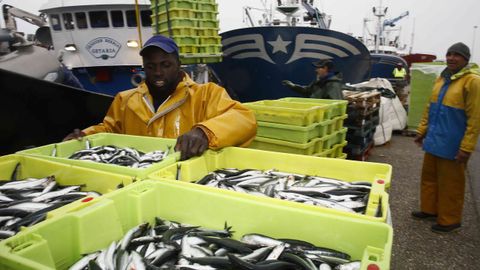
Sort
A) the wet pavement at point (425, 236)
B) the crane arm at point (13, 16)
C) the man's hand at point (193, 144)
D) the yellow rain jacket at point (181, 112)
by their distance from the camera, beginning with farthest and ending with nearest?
the crane arm at point (13, 16), the wet pavement at point (425, 236), the yellow rain jacket at point (181, 112), the man's hand at point (193, 144)

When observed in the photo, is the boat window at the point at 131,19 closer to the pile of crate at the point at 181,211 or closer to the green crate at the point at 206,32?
the green crate at the point at 206,32

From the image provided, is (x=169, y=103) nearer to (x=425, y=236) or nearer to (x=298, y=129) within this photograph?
(x=298, y=129)

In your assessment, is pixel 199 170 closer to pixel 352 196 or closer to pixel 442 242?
pixel 352 196

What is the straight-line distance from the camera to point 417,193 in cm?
595

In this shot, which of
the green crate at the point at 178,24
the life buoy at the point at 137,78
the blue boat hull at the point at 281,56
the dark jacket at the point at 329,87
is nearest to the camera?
the dark jacket at the point at 329,87

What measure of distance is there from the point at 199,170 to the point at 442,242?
363 centimetres

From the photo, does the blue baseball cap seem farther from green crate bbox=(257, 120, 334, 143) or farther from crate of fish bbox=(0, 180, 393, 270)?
crate of fish bbox=(0, 180, 393, 270)

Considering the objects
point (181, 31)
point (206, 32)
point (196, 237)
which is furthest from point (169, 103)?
point (206, 32)

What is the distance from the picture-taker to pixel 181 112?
11.1 feet

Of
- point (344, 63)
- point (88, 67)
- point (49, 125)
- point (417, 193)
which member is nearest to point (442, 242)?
point (417, 193)

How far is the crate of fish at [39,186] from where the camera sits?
6.44ft

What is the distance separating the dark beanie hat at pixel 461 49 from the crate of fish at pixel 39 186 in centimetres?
443

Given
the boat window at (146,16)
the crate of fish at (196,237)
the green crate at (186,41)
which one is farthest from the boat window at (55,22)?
the crate of fish at (196,237)

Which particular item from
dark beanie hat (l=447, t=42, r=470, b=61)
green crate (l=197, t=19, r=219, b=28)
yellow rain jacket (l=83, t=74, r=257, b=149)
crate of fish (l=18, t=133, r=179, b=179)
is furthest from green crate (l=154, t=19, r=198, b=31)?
dark beanie hat (l=447, t=42, r=470, b=61)
